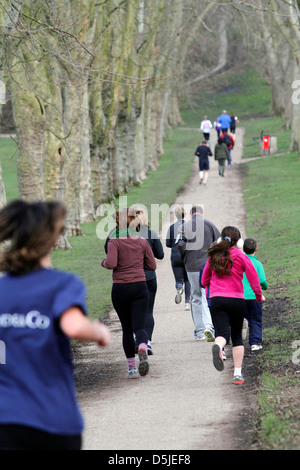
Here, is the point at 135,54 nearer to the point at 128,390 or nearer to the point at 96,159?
the point at 96,159

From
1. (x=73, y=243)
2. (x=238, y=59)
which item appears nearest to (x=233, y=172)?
(x=73, y=243)

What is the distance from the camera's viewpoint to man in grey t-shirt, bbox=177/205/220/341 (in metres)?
11.2

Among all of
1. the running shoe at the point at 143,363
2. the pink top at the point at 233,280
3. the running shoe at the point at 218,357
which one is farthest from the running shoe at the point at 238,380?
the running shoe at the point at 143,363

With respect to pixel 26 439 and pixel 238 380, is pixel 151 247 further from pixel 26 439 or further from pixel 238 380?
pixel 26 439

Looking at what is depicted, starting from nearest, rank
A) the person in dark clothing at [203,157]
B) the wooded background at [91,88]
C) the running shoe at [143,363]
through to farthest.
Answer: the running shoe at [143,363] < the wooded background at [91,88] < the person in dark clothing at [203,157]

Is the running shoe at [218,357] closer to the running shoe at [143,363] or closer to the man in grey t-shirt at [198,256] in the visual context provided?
the running shoe at [143,363]

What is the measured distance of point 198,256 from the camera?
11359 mm

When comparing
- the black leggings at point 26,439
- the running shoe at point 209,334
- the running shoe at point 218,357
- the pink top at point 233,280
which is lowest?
the running shoe at point 209,334

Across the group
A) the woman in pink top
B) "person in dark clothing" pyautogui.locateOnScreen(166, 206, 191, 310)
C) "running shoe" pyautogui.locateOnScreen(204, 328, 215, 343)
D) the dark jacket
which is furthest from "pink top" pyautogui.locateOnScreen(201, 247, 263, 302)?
"person in dark clothing" pyautogui.locateOnScreen(166, 206, 191, 310)

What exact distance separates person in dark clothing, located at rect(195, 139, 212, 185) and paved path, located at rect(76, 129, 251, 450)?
18.9 metres

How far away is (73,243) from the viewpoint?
74.1ft

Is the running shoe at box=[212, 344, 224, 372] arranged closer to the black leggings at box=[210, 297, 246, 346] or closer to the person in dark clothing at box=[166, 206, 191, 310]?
the black leggings at box=[210, 297, 246, 346]

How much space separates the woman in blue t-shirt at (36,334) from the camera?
3.74 m

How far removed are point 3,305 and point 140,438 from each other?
124 inches
